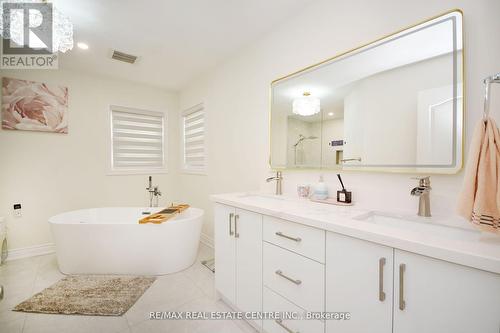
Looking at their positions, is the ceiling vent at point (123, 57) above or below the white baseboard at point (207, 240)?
above

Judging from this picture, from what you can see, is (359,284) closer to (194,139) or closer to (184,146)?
(194,139)

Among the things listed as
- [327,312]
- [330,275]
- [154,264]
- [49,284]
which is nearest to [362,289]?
[330,275]

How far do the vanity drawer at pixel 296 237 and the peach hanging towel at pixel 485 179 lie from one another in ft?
1.99

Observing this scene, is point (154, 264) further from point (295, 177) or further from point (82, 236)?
point (295, 177)

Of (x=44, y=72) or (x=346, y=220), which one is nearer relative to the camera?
(x=346, y=220)

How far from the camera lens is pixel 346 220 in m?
1.10

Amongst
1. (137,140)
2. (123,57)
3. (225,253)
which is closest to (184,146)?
(137,140)

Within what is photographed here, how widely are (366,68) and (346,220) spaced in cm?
108

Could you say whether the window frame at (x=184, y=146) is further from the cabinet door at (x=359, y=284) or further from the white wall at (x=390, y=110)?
the cabinet door at (x=359, y=284)

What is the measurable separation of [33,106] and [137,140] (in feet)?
4.36

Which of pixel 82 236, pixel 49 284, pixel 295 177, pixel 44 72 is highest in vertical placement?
pixel 44 72

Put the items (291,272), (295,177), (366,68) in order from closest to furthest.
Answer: (291,272)
(366,68)
(295,177)

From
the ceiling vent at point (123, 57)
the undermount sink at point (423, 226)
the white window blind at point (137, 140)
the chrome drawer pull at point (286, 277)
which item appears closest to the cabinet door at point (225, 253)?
the chrome drawer pull at point (286, 277)

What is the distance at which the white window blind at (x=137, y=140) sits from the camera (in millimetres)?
3590
